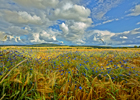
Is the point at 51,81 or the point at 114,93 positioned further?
the point at 51,81

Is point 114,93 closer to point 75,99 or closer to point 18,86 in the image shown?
point 75,99

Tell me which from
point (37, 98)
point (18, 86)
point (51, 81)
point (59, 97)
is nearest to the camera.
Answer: point (37, 98)

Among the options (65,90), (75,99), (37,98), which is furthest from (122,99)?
(37,98)

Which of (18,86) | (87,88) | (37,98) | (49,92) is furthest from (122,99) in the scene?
(18,86)

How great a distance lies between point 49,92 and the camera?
216 cm

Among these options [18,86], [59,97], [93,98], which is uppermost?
[18,86]

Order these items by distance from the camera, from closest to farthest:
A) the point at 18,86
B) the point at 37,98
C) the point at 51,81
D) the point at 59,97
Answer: the point at 37,98
the point at 59,97
the point at 18,86
the point at 51,81

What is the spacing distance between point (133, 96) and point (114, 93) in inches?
19.7

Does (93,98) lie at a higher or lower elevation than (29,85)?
lower

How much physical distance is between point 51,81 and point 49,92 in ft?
1.10

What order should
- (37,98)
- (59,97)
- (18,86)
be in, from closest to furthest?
(37,98), (59,97), (18,86)

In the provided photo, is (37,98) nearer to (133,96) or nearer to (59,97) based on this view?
(59,97)

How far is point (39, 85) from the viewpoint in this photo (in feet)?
7.41

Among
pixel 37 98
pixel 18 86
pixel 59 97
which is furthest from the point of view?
pixel 18 86
